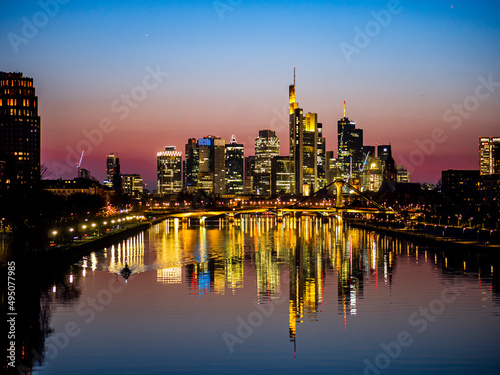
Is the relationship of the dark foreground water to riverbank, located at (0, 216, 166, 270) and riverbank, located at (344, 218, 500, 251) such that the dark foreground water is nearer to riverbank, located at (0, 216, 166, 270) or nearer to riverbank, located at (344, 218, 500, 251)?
riverbank, located at (0, 216, 166, 270)

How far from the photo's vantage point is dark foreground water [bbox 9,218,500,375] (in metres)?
24.1

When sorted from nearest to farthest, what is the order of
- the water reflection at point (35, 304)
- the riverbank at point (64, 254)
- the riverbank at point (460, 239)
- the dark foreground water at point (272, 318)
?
the dark foreground water at point (272, 318)
the water reflection at point (35, 304)
the riverbank at point (64, 254)
the riverbank at point (460, 239)

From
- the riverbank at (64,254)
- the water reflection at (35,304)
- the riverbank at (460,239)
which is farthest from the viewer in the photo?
the riverbank at (460,239)

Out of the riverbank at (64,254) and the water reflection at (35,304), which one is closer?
the water reflection at (35,304)

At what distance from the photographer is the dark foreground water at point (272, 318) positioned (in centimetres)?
2408

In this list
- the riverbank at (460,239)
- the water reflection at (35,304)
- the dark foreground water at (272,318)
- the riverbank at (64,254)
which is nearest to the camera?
the dark foreground water at (272,318)

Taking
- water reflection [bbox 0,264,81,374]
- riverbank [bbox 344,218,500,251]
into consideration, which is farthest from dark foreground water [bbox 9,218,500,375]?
riverbank [bbox 344,218,500,251]

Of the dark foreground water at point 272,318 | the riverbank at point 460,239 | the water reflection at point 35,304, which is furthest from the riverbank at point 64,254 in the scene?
the riverbank at point 460,239

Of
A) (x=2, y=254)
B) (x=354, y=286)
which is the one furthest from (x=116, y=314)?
(x=2, y=254)

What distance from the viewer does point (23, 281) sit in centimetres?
4456

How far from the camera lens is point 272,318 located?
32.2m

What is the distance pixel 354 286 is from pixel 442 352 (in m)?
19.3

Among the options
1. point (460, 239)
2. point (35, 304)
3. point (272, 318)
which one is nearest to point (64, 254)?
point (35, 304)

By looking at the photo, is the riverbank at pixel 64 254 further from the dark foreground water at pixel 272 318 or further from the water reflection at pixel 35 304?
the dark foreground water at pixel 272 318
